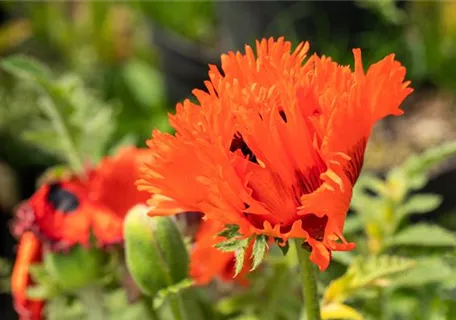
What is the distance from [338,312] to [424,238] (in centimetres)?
10

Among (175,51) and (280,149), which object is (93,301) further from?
(175,51)

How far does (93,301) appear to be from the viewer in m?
0.50

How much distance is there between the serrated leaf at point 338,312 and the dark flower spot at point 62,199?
0.16 metres

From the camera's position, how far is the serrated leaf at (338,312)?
0.41 m

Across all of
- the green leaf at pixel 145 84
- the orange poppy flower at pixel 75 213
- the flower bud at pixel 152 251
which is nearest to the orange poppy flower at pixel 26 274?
the orange poppy flower at pixel 75 213

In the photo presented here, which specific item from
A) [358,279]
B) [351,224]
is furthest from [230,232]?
[351,224]

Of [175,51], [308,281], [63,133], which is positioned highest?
[175,51]

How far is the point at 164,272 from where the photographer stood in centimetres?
41

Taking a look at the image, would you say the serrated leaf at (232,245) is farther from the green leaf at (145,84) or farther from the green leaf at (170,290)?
the green leaf at (145,84)

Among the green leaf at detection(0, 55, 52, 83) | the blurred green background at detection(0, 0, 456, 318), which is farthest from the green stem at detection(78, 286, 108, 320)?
the blurred green background at detection(0, 0, 456, 318)

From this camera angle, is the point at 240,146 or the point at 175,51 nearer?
the point at 240,146

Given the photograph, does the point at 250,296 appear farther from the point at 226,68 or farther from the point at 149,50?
the point at 149,50

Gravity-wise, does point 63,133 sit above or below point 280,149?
above

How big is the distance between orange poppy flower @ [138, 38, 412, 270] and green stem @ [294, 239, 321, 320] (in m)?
0.02
